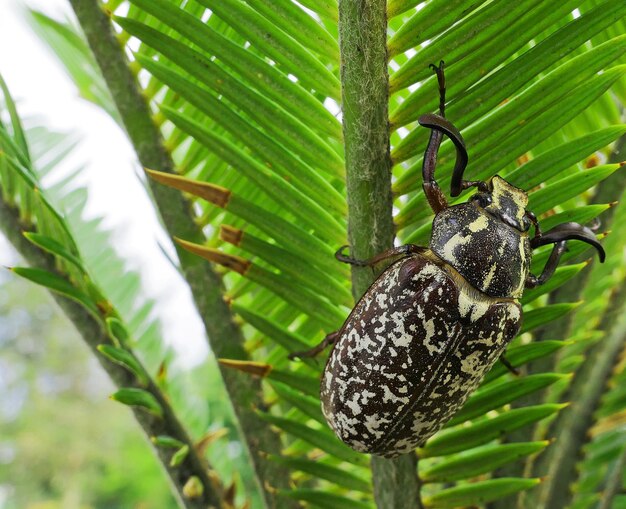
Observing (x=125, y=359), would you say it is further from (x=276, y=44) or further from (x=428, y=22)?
(x=428, y=22)

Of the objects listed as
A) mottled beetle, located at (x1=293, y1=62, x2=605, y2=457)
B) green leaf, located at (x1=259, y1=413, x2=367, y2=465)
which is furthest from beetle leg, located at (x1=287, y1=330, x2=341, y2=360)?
green leaf, located at (x1=259, y1=413, x2=367, y2=465)

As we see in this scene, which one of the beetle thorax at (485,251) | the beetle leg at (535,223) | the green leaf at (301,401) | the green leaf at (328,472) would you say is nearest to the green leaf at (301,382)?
the green leaf at (301,401)

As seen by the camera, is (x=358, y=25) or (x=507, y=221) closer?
(x=358, y=25)

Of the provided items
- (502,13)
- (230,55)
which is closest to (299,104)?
(230,55)

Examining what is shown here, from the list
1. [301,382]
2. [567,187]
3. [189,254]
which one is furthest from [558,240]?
Result: [189,254]

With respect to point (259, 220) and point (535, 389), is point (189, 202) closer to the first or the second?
point (259, 220)

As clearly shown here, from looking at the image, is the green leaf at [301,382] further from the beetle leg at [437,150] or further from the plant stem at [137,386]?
the beetle leg at [437,150]
